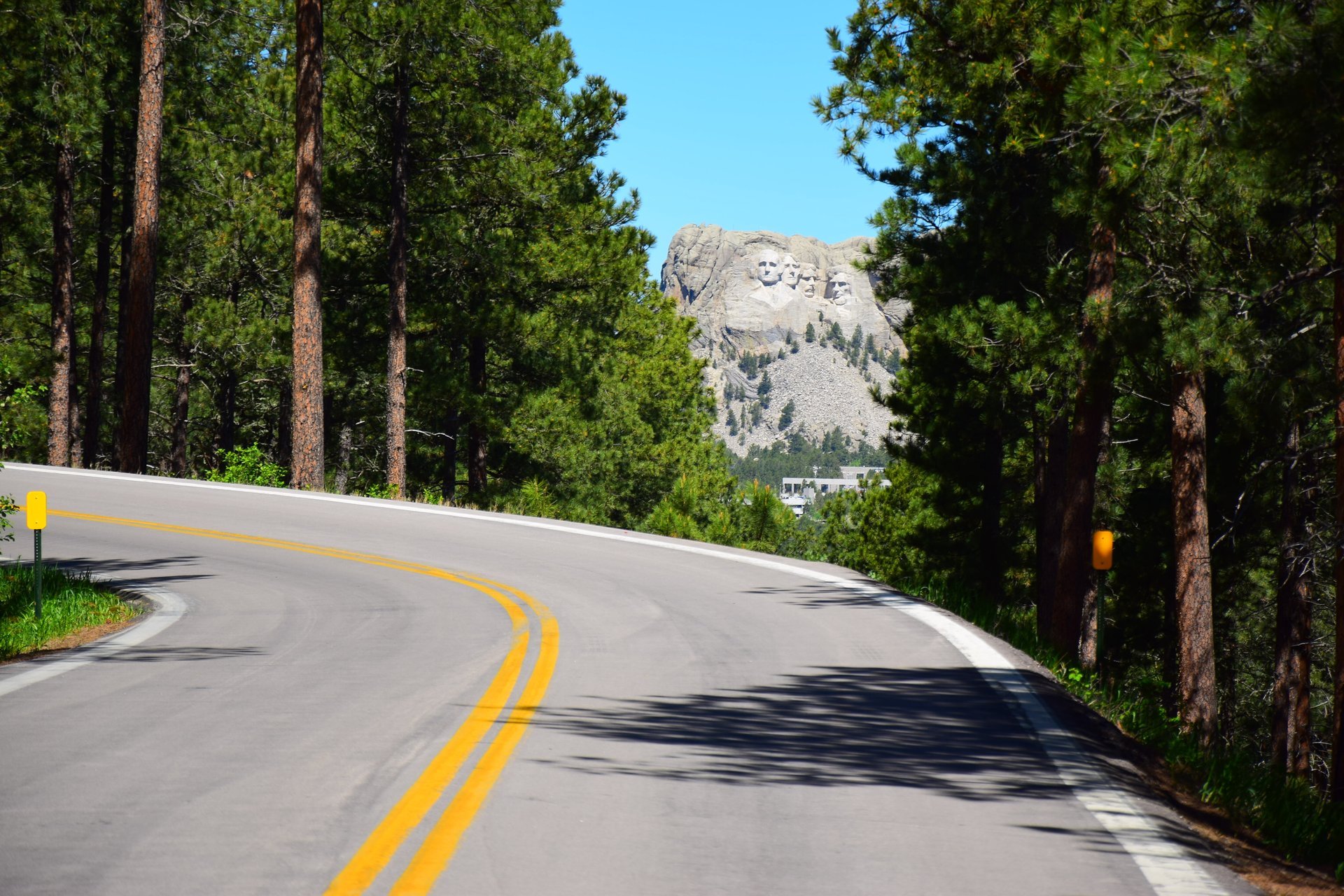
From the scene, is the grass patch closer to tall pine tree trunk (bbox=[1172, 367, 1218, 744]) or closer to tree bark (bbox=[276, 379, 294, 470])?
tall pine tree trunk (bbox=[1172, 367, 1218, 744])

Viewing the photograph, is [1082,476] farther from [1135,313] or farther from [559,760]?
[559,760]

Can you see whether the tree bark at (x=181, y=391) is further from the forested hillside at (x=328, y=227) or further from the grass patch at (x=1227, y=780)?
the grass patch at (x=1227, y=780)

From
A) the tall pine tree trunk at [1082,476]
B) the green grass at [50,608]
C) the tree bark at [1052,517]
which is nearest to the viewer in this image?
the green grass at [50,608]

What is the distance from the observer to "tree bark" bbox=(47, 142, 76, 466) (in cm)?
3306

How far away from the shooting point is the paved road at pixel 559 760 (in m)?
4.68

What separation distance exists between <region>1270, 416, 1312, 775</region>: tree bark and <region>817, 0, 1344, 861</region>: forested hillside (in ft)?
0.21

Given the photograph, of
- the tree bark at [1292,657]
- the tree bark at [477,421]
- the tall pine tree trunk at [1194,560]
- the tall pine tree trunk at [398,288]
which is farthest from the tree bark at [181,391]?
the tree bark at [1292,657]

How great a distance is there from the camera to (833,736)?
7.00m

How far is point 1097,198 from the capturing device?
12961mm

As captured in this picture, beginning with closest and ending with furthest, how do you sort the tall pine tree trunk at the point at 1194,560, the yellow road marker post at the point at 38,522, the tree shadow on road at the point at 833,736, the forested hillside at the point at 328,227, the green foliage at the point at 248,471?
1. the tree shadow on road at the point at 833,736
2. the yellow road marker post at the point at 38,522
3. the tall pine tree trunk at the point at 1194,560
4. the green foliage at the point at 248,471
5. the forested hillside at the point at 328,227

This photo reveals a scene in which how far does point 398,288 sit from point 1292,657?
20217mm

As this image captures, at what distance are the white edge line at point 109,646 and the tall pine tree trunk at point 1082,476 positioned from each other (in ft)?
32.6

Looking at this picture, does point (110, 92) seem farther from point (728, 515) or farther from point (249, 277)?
point (728, 515)

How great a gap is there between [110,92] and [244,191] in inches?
153
